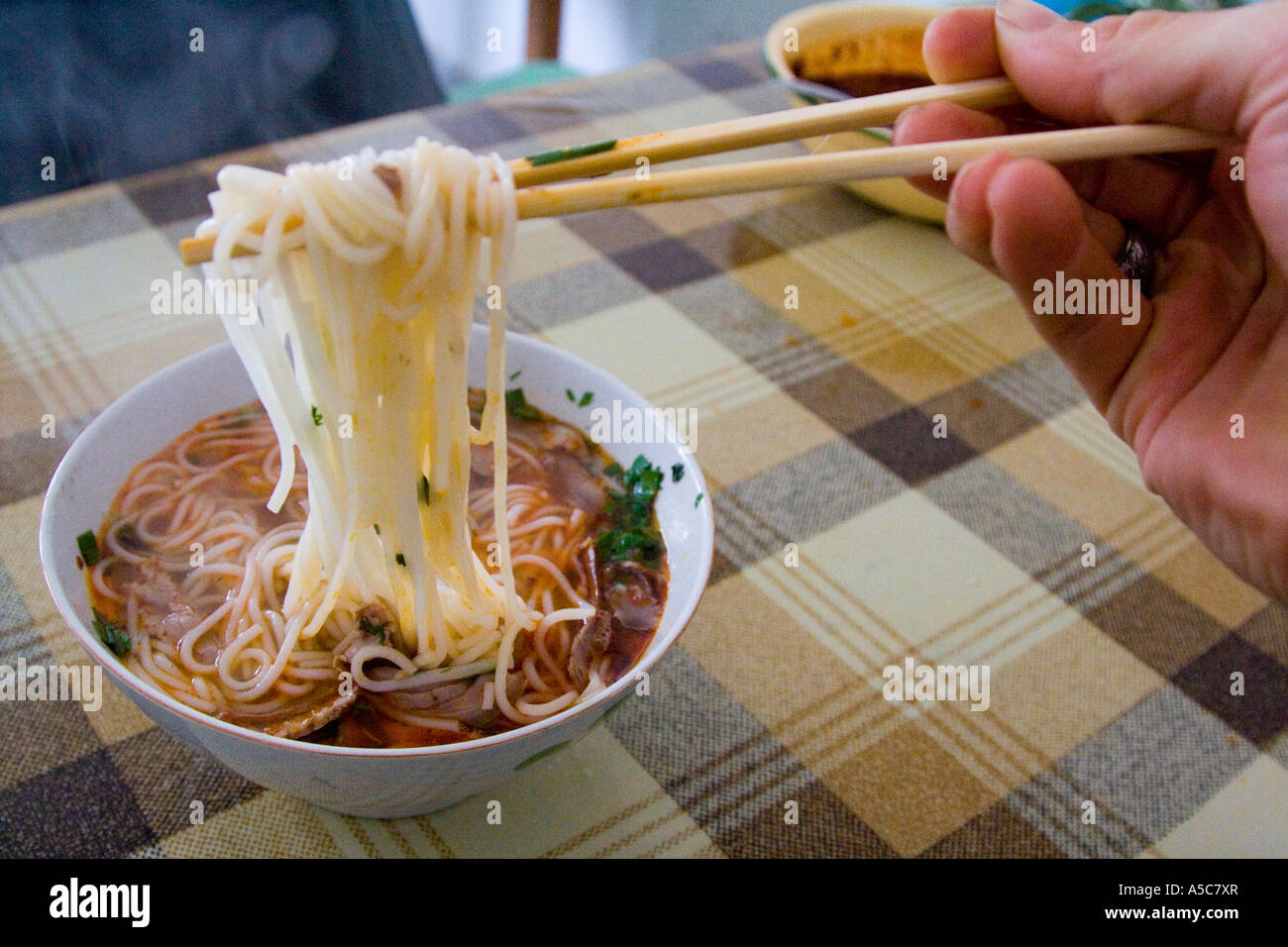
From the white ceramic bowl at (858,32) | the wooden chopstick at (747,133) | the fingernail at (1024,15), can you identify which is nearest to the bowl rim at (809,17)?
the white ceramic bowl at (858,32)

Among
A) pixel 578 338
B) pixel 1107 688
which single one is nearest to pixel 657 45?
pixel 578 338

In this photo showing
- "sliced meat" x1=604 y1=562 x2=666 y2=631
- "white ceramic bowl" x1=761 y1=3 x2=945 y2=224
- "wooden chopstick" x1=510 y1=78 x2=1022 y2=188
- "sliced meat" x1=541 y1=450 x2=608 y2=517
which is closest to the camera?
"wooden chopstick" x1=510 y1=78 x2=1022 y2=188

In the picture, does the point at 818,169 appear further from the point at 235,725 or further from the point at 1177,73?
the point at 235,725

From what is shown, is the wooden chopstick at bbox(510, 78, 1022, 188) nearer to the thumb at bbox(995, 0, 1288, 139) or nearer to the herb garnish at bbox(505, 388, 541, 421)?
the thumb at bbox(995, 0, 1288, 139)

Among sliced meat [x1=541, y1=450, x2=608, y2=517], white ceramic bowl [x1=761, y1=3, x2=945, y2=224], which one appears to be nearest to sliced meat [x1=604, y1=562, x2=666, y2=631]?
sliced meat [x1=541, y1=450, x2=608, y2=517]

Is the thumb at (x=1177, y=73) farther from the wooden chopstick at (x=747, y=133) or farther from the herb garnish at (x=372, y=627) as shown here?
the herb garnish at (x=372, y=627)

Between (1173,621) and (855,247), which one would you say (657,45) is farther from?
(1173,621)
